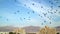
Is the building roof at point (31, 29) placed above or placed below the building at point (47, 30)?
above

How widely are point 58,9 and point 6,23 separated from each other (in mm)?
826

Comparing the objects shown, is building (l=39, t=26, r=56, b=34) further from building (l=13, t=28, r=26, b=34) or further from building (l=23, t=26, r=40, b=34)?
building (l=13, t=28, r=26, b=34)

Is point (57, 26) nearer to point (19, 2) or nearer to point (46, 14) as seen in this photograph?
point (46, 14)

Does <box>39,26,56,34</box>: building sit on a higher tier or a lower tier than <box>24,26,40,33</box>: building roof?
lower

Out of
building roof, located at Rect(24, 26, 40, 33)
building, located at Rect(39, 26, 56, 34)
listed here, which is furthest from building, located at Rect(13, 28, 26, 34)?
building, located at Rect(39, 26, 56, 34)

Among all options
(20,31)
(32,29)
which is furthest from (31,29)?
(20,31)

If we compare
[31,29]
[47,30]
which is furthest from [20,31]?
[47,30]

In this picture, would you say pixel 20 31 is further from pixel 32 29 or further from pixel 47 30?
pixel 47 30

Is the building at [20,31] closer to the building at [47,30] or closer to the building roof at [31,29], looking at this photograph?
the building roof at [31,29]

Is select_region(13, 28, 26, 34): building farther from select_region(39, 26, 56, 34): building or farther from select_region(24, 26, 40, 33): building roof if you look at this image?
select_region(39, 26, 56, 34): building

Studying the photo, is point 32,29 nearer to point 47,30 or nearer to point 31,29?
point 31,29

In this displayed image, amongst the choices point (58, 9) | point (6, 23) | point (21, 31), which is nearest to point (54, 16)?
point (58, 9)

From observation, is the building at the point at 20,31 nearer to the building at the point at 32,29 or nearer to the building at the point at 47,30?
the building at the point at 32,29

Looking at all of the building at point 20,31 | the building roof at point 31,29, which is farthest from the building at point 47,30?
the building at point 20,31
